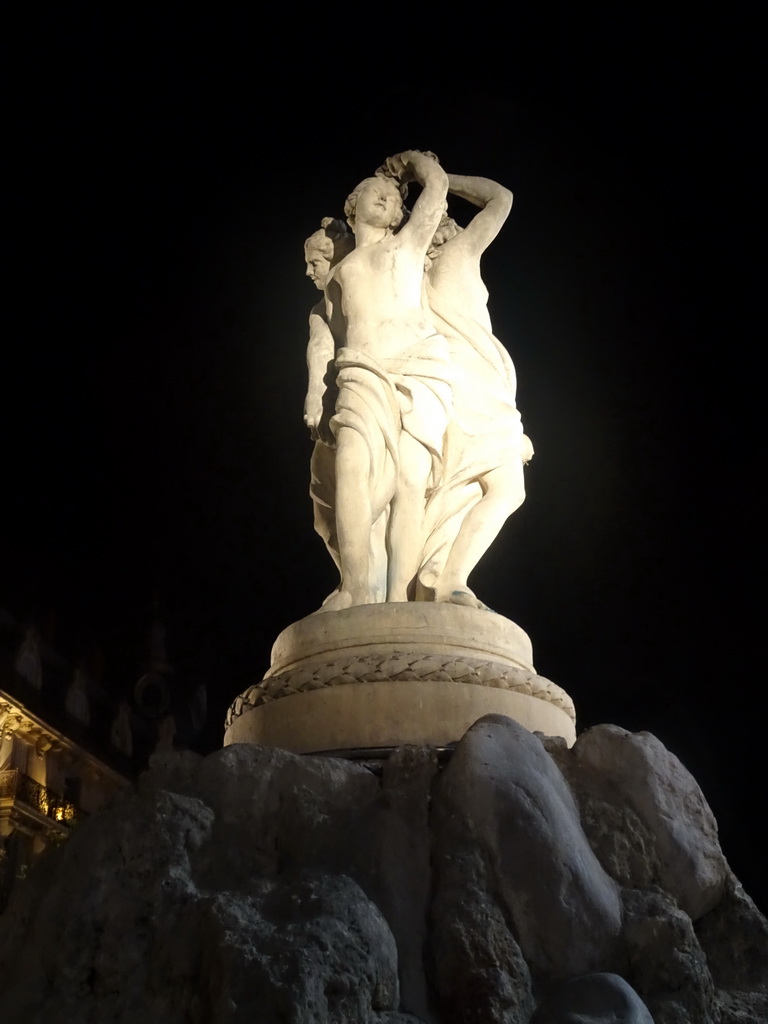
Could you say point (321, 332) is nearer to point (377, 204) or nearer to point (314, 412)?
point (314, 412)

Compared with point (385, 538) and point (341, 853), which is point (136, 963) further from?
point (385, 538)

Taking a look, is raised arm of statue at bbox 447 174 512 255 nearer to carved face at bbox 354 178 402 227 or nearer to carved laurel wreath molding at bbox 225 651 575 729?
carved face at bbox 354 178 402 227

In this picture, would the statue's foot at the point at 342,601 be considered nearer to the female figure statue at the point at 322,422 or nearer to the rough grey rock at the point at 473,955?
the female figure statue at the point at 322,422

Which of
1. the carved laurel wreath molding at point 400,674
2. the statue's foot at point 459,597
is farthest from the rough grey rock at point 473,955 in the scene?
the statue's foot at point 459,597

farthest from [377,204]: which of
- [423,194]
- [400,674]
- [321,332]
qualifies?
[400,674]

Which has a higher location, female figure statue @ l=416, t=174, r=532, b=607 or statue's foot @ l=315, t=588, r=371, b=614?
female figure statue @ l=416, t=174, r=532, b=607

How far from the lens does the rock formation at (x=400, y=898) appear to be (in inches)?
114

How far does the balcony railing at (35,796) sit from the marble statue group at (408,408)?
17.5 meters

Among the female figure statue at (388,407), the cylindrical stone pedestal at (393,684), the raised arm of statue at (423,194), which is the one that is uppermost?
the raised arm of statue at (423,194)

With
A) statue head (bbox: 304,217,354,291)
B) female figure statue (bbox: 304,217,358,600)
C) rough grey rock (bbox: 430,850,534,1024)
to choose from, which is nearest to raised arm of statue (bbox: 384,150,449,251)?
statue head (bbox: 304,217,354,291)

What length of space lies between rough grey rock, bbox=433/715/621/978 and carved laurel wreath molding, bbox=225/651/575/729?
972mm

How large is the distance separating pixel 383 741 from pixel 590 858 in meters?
1.20

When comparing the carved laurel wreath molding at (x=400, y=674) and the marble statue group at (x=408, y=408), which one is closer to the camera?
the carved laurel wreath molding at (x=400, y=674)

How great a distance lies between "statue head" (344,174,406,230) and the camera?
19.5 ft
